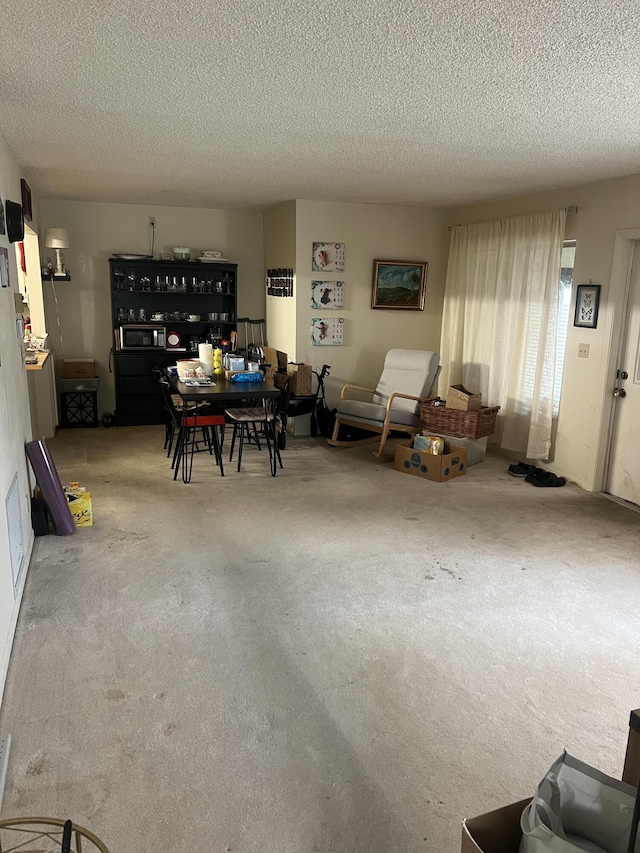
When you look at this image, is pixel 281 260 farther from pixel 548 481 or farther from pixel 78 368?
pixel 548 481

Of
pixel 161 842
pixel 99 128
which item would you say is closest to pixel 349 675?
pixel 161 842

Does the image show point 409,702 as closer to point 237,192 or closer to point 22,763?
point 22,763

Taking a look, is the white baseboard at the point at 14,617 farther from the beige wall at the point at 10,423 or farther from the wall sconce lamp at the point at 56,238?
the wall sconce lamp at the point at 56,238

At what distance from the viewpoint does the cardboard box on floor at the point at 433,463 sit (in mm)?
5340

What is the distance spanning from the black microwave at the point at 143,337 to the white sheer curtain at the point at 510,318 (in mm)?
3177

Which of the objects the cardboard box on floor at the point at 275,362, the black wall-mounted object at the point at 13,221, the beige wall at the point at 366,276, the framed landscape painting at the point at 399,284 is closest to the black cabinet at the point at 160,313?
the cardboard box on floor at the point at 275,362

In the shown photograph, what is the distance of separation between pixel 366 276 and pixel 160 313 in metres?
2.43

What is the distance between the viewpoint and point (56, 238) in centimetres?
653

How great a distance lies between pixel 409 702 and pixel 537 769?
51cm

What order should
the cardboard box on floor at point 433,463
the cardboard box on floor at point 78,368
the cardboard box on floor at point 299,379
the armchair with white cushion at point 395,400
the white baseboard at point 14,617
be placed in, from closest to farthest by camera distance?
the white baseboard at point 14,617 < the cardboard box on floor at point 433,463 < the armchair with white cushion at point 395,400 < the cardboard box on floor at point 299,379 < the cardboard box on floor at point 78,368

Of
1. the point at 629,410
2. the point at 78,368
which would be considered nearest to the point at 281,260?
the point at 78,368

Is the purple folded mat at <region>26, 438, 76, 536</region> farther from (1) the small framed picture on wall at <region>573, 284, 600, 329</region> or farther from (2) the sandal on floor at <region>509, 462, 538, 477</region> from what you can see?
(1) the small framed picture on wall at <region>573, 284, 600, 329</region>

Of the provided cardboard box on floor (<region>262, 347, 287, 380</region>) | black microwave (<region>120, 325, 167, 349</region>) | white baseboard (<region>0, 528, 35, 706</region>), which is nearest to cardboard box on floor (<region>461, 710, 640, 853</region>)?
white baseboard (<region>0, 528, 35, 706</region>)

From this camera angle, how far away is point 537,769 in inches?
86.1
